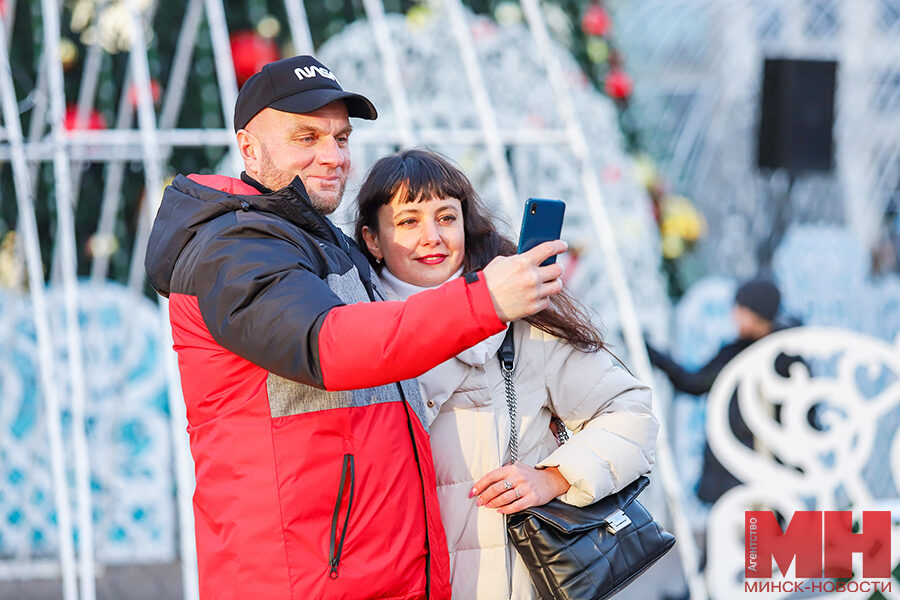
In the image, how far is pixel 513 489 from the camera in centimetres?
194

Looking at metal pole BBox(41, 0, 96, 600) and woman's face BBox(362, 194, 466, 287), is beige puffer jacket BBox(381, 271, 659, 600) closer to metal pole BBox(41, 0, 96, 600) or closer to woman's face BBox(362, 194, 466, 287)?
woman's face BBox(362, 194, 466, 287)

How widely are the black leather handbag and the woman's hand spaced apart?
0.02 meters

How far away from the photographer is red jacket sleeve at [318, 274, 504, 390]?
4.80ft

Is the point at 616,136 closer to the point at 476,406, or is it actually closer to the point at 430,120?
the point at 430,120

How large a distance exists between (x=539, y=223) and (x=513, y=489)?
0.58 metres

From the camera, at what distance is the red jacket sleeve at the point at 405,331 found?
1.46 meters

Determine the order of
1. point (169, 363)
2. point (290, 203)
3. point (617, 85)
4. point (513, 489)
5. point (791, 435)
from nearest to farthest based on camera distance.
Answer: point (290, 203), point (513, 489), point (169, 363), point (791, 435), point (617, 85)

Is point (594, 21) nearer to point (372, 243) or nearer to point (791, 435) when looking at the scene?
point (791, 435)

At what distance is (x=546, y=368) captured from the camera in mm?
2049

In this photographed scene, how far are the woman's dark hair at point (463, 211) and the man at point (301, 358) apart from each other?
0.75 ft

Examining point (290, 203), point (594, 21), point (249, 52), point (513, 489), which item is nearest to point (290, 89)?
point (290, 203)

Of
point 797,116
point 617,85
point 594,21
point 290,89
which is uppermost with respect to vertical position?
point 594,21

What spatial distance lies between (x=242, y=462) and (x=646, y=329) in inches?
176

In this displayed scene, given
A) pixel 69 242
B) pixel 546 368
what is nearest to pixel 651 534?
pixel 546 368
